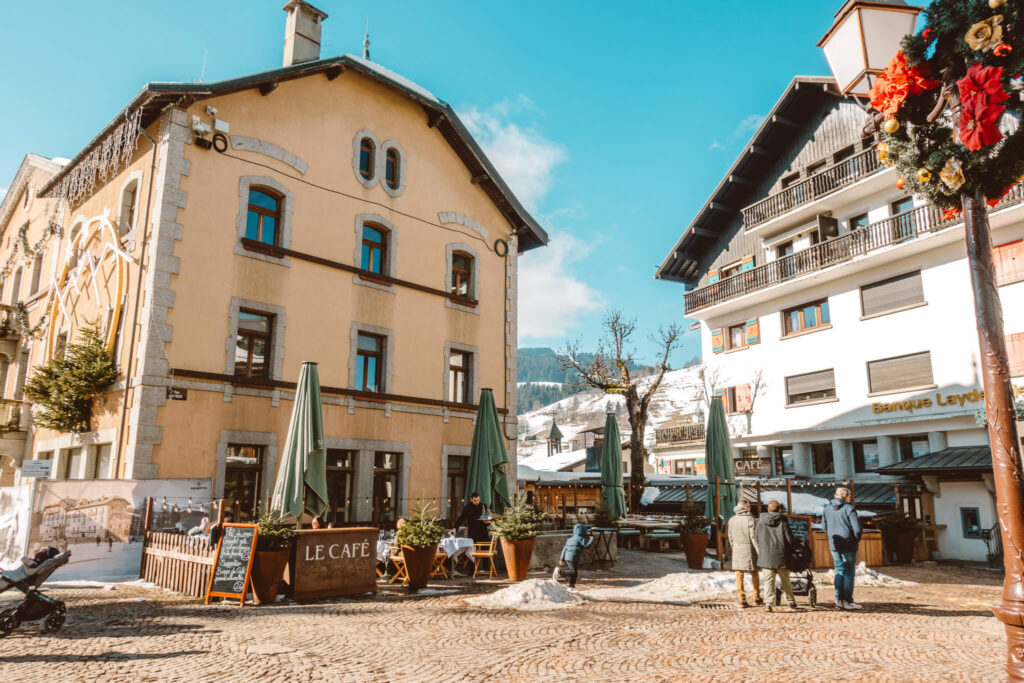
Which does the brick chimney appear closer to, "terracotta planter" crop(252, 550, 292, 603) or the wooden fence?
the wooden fence

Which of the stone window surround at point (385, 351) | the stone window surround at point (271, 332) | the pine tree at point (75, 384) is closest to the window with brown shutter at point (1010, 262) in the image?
the stone window surround at point (385, 351)

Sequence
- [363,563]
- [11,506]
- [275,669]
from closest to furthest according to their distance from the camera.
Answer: [275,669], [363,563], [11,506]

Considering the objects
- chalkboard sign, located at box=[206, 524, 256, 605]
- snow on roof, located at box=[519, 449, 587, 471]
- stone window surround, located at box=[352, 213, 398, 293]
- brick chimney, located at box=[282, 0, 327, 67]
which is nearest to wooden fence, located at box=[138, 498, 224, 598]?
chalkboard sign, located at box=[206, 524, 256, 605]

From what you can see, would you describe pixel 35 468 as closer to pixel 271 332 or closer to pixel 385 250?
pixel 271 332

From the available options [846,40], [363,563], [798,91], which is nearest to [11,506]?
[363,563]

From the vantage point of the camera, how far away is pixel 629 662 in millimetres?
6754

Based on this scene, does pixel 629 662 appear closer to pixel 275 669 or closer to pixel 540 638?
pixel 540 638

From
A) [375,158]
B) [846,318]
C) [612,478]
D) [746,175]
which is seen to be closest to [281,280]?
[375,158]

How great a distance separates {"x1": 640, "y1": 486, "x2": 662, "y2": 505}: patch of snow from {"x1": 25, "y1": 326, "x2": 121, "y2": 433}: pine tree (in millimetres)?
16476

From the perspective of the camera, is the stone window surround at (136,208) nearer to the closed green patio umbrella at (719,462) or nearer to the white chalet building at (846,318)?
the closed green patio umbrella at (719,462)

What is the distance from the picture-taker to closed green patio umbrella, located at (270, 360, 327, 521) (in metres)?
12.0

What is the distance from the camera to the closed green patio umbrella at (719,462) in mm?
16812

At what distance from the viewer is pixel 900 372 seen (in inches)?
865

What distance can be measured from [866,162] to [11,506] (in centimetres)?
2483
